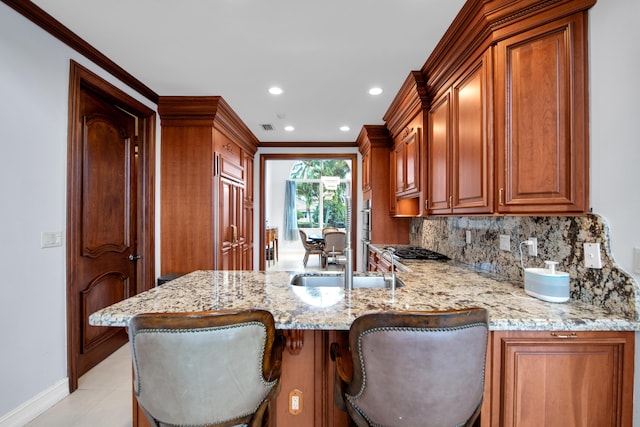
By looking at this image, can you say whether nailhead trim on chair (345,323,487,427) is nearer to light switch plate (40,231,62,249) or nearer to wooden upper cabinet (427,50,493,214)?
wooden upper cabinet (427,50,493,214)

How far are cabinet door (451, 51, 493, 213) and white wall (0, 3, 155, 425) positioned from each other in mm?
2818

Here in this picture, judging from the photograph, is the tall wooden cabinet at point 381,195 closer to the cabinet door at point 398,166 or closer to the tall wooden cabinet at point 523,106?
the cabinet door at point 398,166

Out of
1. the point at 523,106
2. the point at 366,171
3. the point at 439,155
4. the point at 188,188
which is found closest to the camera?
the point at 523,106

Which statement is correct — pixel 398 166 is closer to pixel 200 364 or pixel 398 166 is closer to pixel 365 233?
pixel 365 233

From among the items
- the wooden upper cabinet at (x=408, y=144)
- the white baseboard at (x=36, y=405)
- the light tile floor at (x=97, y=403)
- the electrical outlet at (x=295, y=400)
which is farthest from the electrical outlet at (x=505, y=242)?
the white baseboard at (x=36, y=405)

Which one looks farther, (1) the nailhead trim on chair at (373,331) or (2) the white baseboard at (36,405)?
(2) the white baseboard at (36,405)

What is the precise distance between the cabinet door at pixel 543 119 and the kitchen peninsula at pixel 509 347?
521 millimetres

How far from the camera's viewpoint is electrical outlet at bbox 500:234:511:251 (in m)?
1.90

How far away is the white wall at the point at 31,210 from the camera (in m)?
1.69

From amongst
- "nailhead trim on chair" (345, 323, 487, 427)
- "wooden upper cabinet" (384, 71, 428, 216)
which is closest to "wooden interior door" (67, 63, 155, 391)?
"nailhead trim on chair" (345, 323, 487, 427)

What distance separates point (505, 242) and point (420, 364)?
1482 mm

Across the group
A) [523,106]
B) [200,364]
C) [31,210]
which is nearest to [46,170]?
[31,210]

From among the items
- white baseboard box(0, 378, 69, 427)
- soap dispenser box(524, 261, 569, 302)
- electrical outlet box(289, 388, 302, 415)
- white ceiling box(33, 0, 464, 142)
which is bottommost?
white baseboard box(0, 378, 69, 427)

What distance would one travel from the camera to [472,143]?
1798 mm
